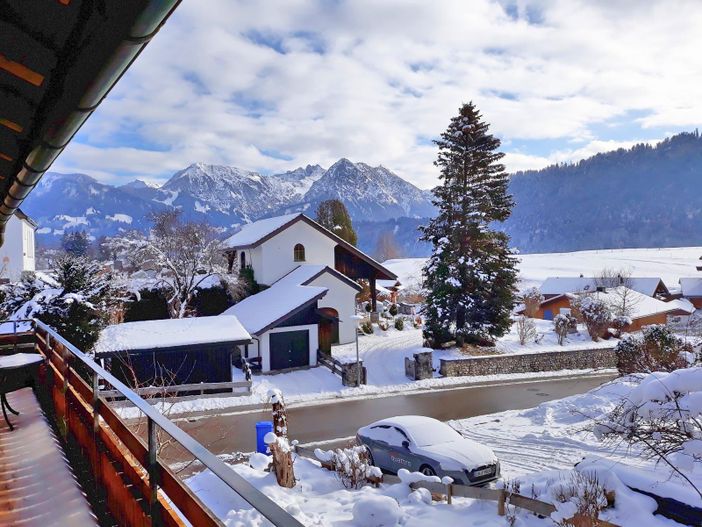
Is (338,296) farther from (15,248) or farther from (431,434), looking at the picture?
(15,248)

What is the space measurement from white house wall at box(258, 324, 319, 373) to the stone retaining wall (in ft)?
21.9

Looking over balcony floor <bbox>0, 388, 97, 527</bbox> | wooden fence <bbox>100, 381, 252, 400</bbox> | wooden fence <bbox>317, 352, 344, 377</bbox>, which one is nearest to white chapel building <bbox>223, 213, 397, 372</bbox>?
wooden fence <bbox>317, 352, 344, 377</bbox>

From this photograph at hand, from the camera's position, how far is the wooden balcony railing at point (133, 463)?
192 centimetres

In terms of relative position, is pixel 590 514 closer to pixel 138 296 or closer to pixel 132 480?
pixel 132 480

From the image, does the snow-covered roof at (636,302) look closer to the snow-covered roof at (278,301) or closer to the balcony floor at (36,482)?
the snow-covered roof at (278,301)

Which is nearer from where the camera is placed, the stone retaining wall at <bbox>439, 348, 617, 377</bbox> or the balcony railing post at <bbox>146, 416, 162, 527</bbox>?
the balcony railing post at <bbox>146, 416, 162, 527</bbox>

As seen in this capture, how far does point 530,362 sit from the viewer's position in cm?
2667

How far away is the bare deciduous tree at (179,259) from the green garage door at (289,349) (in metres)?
7.38

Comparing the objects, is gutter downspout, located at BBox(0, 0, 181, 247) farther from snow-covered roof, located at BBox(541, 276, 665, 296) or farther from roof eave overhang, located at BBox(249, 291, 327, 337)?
snow-covered roof, located at BBox(541, 276, 665, 296)

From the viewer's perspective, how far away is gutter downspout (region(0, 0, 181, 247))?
5.35ft

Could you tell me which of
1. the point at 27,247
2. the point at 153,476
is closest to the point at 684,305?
the point at 153,476

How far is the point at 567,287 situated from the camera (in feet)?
195

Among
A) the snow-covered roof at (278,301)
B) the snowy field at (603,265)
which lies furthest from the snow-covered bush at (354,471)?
the snowy field at (603,265)

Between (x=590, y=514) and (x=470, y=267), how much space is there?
2053 cm
